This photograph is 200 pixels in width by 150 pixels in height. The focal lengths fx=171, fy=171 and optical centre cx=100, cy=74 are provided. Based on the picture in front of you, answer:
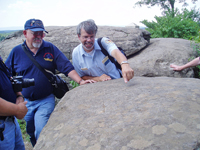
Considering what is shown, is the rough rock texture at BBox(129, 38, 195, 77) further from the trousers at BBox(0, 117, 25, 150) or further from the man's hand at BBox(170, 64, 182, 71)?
the trousers at BBox(0, 117, 25, 150)

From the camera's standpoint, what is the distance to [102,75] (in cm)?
247

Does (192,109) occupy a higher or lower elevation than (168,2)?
lower

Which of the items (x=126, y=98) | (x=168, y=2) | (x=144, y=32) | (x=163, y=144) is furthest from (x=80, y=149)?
(x=168, y=2)

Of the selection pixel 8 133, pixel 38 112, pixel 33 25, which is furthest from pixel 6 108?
pixel 33 25

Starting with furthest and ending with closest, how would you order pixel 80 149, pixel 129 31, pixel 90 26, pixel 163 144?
pixel 129 31
pixel 90 26
pixel 80 149
pixel 163 144

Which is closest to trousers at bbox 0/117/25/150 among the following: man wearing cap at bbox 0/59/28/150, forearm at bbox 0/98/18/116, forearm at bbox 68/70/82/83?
man wearing cap at bbox 0/59/28/150

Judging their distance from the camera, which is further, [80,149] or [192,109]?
[192,109]

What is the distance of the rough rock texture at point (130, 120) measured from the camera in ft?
3.30

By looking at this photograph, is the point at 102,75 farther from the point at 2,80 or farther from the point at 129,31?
the point at 129,31

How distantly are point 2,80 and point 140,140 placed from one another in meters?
1.39

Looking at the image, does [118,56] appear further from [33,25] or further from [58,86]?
[33,25]

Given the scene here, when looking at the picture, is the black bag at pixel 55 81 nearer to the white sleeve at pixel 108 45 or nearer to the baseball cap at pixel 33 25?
the baseball cap at pixel 33 25

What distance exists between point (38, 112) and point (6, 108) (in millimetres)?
704

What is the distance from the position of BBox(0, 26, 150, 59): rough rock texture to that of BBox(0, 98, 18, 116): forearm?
10.9 ft
